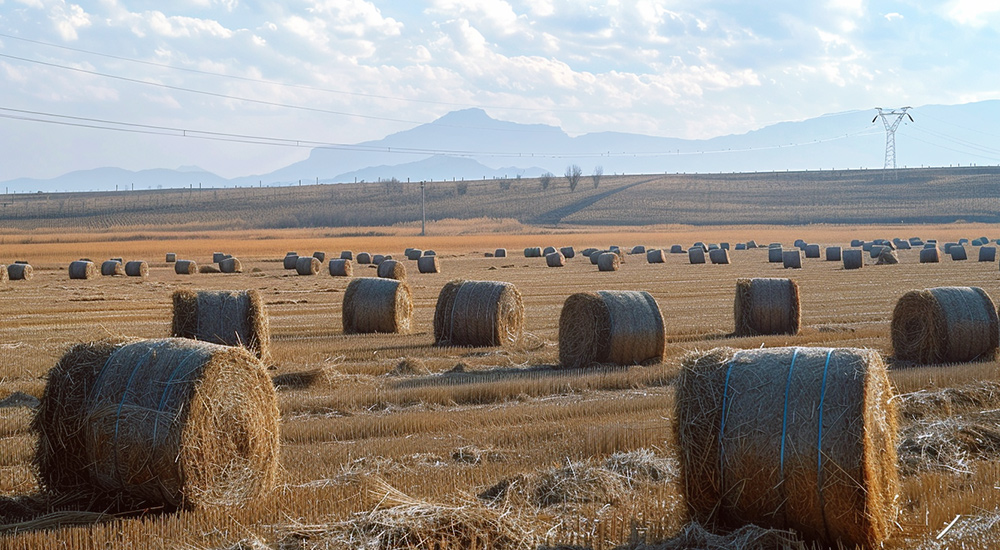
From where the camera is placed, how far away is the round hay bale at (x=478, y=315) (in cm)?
1647

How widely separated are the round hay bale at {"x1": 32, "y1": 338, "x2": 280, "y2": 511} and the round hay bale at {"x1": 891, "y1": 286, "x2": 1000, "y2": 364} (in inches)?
399

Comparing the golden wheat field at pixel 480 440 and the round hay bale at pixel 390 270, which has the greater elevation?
the round hay bale at pixel 390 270

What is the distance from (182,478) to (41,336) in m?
12.9

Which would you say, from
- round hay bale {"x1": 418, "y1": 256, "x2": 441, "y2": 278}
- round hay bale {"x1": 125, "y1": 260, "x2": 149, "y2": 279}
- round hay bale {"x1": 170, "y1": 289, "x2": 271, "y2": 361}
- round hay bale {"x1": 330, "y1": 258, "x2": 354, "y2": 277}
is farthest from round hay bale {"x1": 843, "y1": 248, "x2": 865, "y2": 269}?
round hay bale {"x1": 170, "y1": 289, "x2": 271, "y2": 361}

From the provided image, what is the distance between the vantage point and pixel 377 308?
18703mm

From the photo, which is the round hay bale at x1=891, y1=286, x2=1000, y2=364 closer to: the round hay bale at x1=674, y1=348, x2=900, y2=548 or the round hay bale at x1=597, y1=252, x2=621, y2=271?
the round hay bale at x1=674, y1=348, x2=900, y2=548

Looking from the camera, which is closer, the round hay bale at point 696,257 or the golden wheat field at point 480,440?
the golden wheat field at point 480,440

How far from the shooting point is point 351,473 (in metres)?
7.98

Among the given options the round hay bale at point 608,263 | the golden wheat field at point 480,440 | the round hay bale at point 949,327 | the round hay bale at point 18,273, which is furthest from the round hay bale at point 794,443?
the round hay bale at point 18,273

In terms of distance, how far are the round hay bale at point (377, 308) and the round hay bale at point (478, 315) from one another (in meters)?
1.89

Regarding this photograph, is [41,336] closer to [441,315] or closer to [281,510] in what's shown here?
[441,315]

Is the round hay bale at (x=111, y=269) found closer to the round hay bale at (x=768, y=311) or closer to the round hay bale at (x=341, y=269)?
the round hay bale at (x=341, y=269)

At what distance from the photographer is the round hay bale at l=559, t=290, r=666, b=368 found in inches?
555

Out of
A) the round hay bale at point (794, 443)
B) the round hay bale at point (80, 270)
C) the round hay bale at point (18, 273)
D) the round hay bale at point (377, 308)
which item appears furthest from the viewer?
the round hay bale at point (80, 270)
